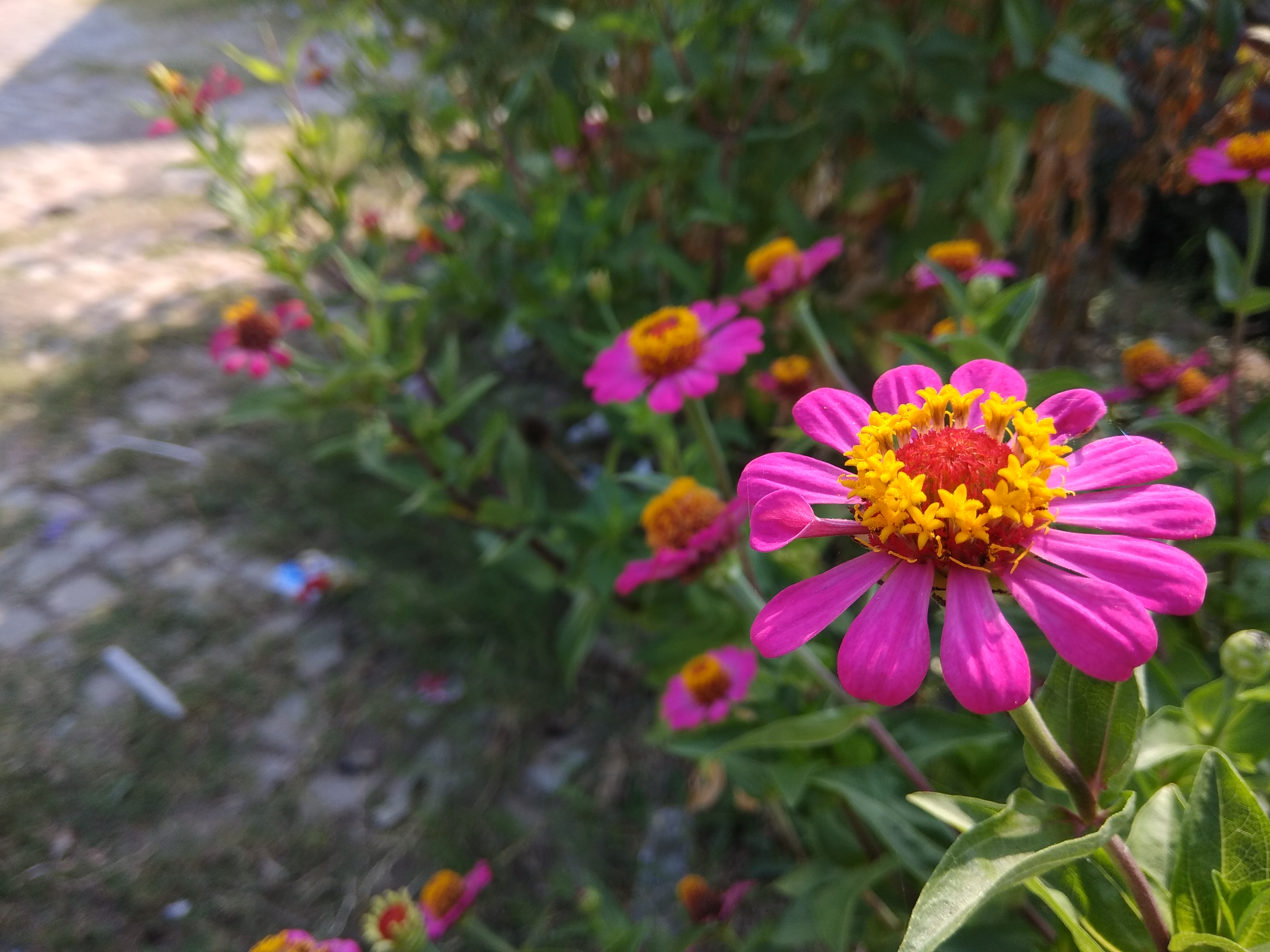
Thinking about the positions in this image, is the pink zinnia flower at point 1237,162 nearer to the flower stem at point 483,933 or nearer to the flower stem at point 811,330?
the flower stem at point 811,330

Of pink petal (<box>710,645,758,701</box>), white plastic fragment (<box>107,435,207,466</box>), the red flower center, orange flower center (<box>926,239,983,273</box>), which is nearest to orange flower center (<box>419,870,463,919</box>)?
pink petal (<box>710,645,758,701</box>)

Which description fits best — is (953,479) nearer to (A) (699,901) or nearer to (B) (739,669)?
(B) (739,669)

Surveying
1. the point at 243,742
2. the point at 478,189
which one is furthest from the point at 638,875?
the point at 478,189

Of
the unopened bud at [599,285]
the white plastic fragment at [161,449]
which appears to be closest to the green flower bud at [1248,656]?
the unopened bud at [599,285]

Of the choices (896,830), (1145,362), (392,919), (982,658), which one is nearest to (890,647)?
(982,658)

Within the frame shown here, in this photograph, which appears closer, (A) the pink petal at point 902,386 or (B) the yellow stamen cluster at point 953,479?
(B) the yellow stamen cluster at point 953,479

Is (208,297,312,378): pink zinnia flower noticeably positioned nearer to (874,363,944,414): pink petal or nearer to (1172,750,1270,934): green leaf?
(874,363,944,414): pink petal

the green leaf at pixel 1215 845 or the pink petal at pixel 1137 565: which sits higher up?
the pink petal at pixel 1137 565
